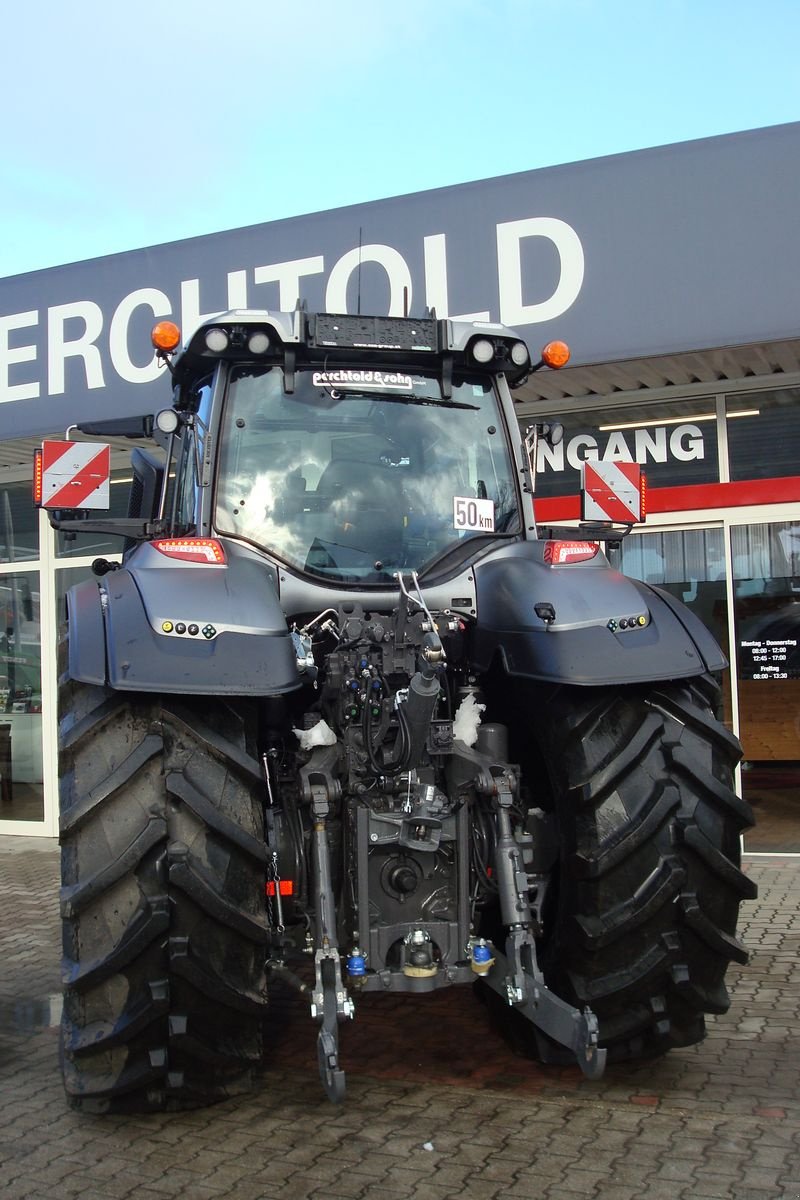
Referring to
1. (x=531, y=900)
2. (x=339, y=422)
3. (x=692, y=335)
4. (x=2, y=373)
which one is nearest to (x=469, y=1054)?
(x=531, y=900)

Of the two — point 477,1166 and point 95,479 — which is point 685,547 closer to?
point 95,479

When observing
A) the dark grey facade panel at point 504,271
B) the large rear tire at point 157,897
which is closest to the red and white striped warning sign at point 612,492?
the large rear tire at point 157,897

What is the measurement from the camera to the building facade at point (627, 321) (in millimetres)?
7684

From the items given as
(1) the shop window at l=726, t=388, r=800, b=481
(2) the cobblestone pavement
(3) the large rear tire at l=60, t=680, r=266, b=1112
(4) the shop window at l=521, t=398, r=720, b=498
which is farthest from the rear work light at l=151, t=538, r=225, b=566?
(1) the shop window at l=726, t=388, r=800, b=481

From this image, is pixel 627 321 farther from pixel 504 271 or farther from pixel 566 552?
pixel 566 552

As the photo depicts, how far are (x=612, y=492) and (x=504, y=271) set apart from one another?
130 inches

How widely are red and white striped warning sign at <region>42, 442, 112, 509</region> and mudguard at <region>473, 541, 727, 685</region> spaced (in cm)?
164

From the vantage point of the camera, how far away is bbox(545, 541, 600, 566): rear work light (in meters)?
4.07

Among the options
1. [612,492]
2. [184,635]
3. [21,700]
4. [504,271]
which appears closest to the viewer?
[184,635]

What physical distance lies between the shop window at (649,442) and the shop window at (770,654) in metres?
0.67

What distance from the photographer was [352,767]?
3729 millimetres

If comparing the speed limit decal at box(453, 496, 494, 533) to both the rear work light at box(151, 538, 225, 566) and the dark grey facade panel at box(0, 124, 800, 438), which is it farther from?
the dark grey facade panel at box(0, 124, 800, 438)

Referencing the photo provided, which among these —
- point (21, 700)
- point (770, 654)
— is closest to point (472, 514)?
point (770, 654)

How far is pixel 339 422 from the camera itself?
14.3 feet
